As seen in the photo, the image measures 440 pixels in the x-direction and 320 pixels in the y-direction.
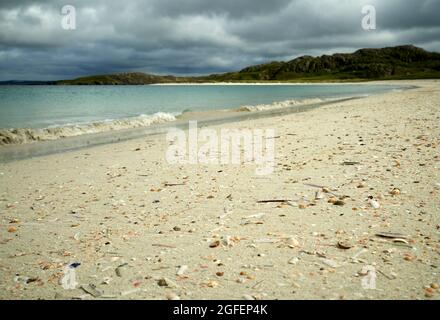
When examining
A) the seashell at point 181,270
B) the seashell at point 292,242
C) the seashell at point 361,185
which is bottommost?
the seashell at point 181,270

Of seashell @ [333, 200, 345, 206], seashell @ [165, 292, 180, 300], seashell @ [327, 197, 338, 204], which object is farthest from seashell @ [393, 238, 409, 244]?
seashell @ [165, 292, 180, 300]

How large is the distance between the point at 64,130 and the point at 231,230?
17493 millimetres

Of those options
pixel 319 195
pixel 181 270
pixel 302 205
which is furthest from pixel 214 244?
pixel 319 195

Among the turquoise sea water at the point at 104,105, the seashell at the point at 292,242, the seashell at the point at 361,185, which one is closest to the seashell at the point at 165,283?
the seashell at the point at 292,242

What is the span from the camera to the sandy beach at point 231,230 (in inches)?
161

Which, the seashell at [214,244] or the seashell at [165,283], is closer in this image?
the seashell at [165,283]

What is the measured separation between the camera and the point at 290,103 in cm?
4406

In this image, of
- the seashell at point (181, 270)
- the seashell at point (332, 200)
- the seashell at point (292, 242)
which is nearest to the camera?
the seashell at point (181, 270)

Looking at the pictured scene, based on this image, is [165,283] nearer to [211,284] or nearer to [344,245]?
[211,284]

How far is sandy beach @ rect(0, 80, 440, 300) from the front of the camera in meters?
4.08

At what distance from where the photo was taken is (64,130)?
20094 mm

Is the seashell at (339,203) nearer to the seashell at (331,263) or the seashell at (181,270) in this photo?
the seashell at (331,263)

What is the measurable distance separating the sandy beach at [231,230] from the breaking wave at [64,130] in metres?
8.35

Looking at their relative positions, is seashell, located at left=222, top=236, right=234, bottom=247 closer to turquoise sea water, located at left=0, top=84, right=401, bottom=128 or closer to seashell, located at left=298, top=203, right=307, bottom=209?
seashell, located at left=298, top=203, right=307, bottom=209
